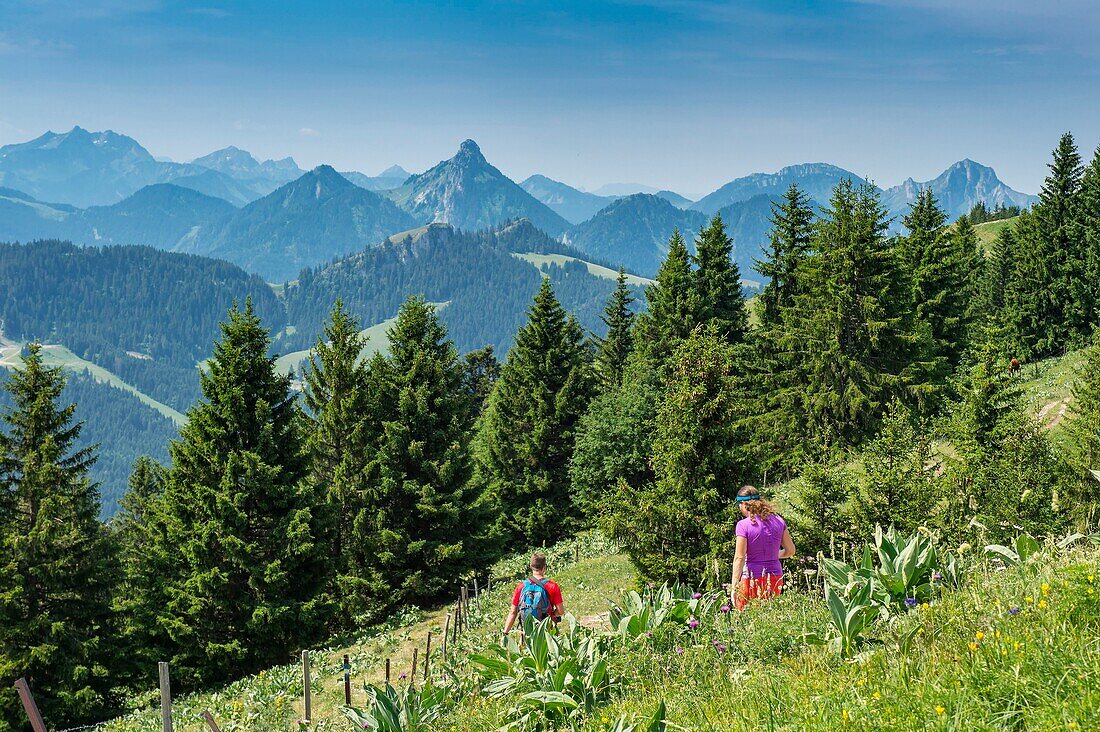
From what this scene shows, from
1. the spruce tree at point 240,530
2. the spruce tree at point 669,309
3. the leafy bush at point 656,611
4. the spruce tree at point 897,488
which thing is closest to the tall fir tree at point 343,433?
the spruce tree at point 240,530

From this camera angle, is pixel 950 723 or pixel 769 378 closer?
pixel 950 723

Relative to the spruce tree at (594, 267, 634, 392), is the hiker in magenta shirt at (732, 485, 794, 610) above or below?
below

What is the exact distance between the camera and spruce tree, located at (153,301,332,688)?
837 inches

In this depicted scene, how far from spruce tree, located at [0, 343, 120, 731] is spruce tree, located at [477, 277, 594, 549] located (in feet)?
60.1

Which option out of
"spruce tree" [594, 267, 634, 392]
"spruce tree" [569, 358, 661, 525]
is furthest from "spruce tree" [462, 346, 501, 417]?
"spruce tree" [569, 358, 661, 525]

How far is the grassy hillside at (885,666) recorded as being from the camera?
379 cm

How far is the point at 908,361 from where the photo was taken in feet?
→ 95.0

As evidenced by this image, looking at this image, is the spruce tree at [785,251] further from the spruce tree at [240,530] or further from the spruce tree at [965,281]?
the spruce tree at [240,530]

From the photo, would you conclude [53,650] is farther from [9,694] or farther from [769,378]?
[769,378]

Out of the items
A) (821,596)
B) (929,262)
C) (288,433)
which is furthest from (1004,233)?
(821,596)

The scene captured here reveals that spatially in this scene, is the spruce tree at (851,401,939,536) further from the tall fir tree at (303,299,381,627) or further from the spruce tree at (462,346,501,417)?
the spruce tree at (462,346,501,417)

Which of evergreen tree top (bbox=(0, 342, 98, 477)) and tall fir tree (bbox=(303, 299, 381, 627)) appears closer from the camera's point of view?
evergreen tree top (bbox=(0, 342, 98, 477))

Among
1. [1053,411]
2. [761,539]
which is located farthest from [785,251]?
[761,539]

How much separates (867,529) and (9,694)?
22.6 meters
